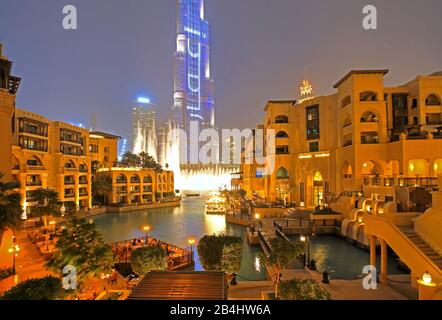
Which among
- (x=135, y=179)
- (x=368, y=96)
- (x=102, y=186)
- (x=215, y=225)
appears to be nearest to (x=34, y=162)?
(x=102, y=186)

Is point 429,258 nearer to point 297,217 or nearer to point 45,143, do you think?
point 297,217

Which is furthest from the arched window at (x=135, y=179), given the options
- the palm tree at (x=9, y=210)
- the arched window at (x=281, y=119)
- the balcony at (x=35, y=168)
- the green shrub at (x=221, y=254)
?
the green shrub at (x=221, y=254)

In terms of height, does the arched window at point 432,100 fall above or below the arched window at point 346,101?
below

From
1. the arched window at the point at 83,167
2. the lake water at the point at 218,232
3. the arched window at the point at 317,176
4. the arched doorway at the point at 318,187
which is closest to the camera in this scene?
the lake water at the point at 218,232

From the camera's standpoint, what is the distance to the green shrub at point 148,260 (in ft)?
50.8

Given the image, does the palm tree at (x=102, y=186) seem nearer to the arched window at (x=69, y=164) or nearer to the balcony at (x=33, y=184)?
the arched window at (x=69, y=164)

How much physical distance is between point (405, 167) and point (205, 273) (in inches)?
1211

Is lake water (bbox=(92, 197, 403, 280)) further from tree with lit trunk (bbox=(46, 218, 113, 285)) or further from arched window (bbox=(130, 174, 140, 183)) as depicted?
tree with lit trunk (bbox=(46, 218, 113, 285))

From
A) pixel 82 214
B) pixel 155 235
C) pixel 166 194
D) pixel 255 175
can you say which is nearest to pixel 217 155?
pixel 166 194

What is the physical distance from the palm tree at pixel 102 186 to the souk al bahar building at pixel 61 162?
927 millimetres

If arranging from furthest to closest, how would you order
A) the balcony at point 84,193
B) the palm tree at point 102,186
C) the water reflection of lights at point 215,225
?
the palm tree at point 102,186 < the balcony at point 84,193 < the water reflection of lights at point 215,225

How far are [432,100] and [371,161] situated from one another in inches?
465

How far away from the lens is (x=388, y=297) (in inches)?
579

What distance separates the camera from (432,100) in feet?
130
